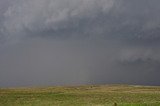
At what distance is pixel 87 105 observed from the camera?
5466 centimetres

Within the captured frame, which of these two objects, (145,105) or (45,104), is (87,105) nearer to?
(45,104)

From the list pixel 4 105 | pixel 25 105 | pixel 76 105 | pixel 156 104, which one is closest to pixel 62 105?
pixel 76 105

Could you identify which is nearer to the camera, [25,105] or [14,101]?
[25,105]

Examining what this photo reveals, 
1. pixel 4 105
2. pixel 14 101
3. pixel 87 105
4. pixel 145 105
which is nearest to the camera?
pixel 145 105

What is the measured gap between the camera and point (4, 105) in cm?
5838

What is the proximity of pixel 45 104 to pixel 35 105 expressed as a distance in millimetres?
1756

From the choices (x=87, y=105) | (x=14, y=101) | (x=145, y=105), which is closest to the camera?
(x=145, y=105)

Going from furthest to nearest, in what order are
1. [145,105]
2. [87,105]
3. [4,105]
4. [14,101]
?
1. [14,101]
2. [4,105]
3. [87,105]
4. [145,105]

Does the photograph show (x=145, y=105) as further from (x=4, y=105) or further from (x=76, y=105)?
(x=4, y=105)

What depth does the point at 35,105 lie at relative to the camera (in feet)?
188

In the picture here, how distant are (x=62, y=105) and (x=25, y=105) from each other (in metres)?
6.13

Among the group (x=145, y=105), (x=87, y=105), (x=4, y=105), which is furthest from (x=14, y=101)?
(x=145, y=105)

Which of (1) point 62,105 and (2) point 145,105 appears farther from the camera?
(1) point 62,105

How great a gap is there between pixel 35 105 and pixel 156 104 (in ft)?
71.8
